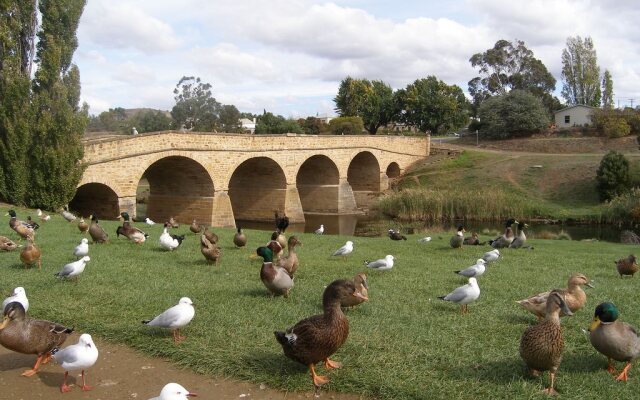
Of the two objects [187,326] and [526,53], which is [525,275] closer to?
[187,326]

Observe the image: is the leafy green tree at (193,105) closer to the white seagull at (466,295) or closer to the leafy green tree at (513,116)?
the leafy green tree at (513,116)

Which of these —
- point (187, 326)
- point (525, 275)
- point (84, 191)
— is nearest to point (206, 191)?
point (84, 191)

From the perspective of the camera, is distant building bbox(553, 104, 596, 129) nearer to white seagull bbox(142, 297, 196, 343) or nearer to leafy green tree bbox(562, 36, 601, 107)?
leafy green tree bbox(562, 36, 601, 107)

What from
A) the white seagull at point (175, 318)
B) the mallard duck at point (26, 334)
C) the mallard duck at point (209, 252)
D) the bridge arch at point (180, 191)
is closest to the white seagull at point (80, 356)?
the mallard duck at point (26, 334)

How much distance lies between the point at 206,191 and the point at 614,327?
1100 inches

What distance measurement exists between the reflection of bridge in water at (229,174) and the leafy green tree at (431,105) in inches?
781

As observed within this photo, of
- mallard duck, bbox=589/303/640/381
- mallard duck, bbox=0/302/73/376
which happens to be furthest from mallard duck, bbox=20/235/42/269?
mallard duck, bbox=589/303/640/381

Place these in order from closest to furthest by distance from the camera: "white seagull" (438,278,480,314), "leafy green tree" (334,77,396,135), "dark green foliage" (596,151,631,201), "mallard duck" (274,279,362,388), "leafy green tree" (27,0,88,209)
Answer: "mallard duck" (274,279,362,388), "white seagull" (438,278,480,314), "leafy green tree" (27,0,88,209), "dark green foliage" (596,151,631,201), "leafy green tree" (334,77,396,135)

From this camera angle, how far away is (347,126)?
6500 centimetres

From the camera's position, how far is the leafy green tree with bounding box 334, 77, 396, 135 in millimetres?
70375

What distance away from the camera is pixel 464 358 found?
5836mm

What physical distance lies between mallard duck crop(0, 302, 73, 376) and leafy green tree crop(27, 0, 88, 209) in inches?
683

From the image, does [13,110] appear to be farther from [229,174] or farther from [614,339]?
[614,339]

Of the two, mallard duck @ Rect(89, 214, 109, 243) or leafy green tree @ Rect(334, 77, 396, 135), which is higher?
leafy green tree @ Rect(334, 77, 396, 135)
